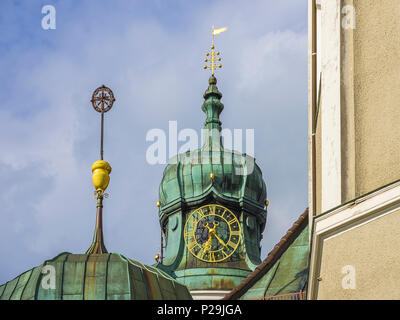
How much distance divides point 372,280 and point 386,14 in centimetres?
367

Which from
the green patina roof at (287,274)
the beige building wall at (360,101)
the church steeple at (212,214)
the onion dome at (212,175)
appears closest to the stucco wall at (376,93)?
the beige building wall at (360,101)

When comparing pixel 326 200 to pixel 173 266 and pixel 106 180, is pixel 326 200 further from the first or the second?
pixel 173 266

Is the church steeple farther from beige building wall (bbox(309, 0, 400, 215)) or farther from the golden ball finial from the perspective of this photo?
beige building wall (bbox(309, 0, 400, 215))

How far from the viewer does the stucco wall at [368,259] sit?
1360 centimetres

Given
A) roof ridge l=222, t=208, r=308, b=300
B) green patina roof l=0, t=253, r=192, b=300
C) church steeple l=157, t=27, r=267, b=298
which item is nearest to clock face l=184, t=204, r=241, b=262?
church steeple l=157, t=27, r=267, b=298

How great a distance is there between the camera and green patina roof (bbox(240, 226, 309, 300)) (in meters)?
28.5

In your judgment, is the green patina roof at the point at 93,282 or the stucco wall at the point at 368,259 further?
the green patina roof at the point at 93,282

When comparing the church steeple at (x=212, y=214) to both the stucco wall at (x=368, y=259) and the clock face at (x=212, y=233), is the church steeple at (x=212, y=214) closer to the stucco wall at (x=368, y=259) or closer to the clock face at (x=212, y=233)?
the clock face at (x=212, y=233)

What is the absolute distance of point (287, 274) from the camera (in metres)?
29.2

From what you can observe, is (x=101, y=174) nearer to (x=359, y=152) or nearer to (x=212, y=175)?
(x=359, y=152)

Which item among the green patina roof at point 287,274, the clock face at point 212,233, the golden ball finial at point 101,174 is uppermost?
the clock face at point 212,233

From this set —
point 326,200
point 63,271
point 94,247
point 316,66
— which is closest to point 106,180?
point 94,247

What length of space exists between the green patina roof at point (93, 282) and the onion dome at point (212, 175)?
3019cm

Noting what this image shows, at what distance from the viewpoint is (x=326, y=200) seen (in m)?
15.6
